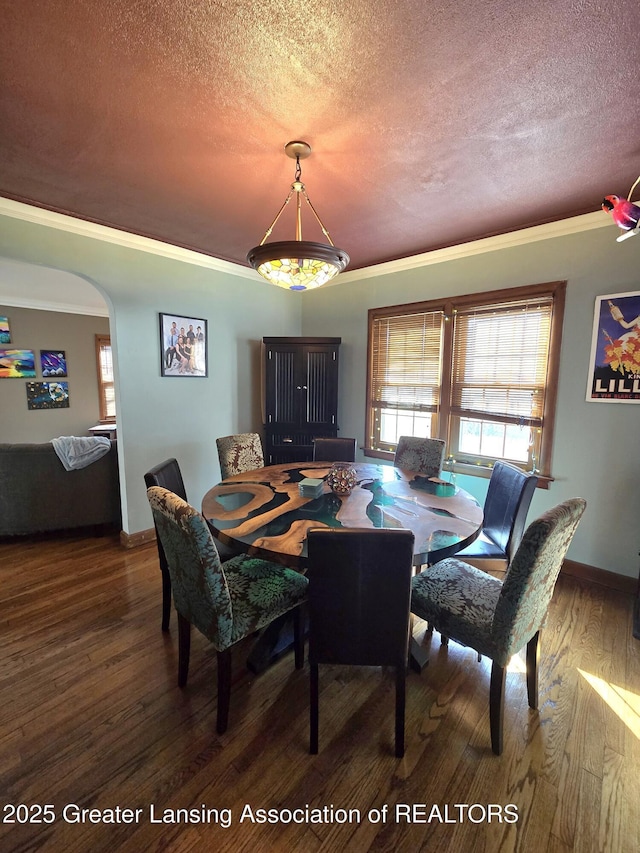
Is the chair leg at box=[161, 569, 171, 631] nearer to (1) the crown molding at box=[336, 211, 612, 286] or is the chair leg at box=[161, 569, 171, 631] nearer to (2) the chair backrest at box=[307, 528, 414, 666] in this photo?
(2) the chair backrest at box=[307, 528, 414, 666]

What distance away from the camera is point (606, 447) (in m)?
2.55

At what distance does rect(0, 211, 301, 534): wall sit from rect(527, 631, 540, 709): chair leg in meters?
2.99

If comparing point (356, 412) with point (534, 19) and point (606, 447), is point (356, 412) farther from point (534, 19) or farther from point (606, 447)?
point (534, 19)

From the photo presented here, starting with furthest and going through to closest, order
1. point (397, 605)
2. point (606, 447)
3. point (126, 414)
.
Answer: point (126, 414), point (606, 447), point (397, 605)

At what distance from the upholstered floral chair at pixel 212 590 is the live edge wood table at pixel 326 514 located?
0.17m

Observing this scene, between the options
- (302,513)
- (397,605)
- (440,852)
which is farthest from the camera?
(302,513)

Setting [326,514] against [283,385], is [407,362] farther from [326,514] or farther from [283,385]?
[326,514]

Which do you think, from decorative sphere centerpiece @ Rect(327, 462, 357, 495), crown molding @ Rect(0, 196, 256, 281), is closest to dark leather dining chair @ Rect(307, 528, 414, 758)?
decorative sphere centerpiece @ Rect(327, 462, 357, 495)

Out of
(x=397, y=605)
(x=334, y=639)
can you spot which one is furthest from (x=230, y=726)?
(x=397, y=605)

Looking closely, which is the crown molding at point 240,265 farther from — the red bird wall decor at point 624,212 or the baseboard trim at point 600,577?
the baseboard trim at point 600,577

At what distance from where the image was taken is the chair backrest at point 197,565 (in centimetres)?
141

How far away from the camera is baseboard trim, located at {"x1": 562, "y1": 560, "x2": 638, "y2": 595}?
8.27 ft

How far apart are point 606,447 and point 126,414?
3.71 m

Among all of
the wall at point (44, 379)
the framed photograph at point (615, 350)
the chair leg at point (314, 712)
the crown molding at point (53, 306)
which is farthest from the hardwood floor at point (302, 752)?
the crown molding at point (53, 306)
